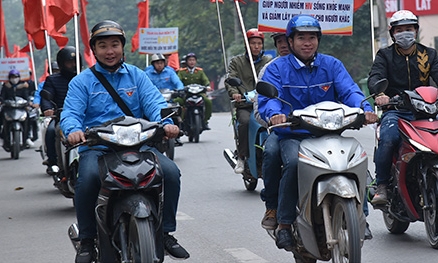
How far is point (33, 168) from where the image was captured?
1772 centimetres

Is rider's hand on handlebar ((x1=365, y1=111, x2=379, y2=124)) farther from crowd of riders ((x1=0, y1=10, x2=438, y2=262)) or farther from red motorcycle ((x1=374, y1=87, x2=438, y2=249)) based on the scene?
red motorcycle ((x1=374, y1=87, x2=438, y2=249))

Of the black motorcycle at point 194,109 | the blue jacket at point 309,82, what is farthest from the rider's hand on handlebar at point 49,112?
the black motorcycle at point 194,109

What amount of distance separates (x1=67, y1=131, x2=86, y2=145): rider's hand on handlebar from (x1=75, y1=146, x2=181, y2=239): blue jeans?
178 millimetres

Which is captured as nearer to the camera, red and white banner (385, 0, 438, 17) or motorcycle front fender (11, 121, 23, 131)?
motorcycle front fender (11, 121, 23, 131)

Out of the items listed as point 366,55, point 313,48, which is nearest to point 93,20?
point 366,55

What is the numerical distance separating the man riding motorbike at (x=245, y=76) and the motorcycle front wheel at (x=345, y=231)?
5.59m

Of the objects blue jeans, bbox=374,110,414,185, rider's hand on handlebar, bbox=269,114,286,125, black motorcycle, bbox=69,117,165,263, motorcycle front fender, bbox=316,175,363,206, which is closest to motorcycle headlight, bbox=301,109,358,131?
rider's hand on handlebar, bbox=269,114,286,125

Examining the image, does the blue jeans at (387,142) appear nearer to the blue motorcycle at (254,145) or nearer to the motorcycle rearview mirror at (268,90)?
the motorcycle rearview mirror at (268,90)

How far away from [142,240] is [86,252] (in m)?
0.80

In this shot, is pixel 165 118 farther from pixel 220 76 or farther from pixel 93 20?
pixel 93 20

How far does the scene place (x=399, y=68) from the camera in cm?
837

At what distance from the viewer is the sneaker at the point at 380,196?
8.12m

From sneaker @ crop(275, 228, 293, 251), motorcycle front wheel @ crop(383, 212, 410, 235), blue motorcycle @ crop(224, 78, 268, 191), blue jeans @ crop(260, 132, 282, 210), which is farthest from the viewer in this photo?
blue motorcycle @ crop(224, 78, 268, 191)

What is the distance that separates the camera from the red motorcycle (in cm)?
749
